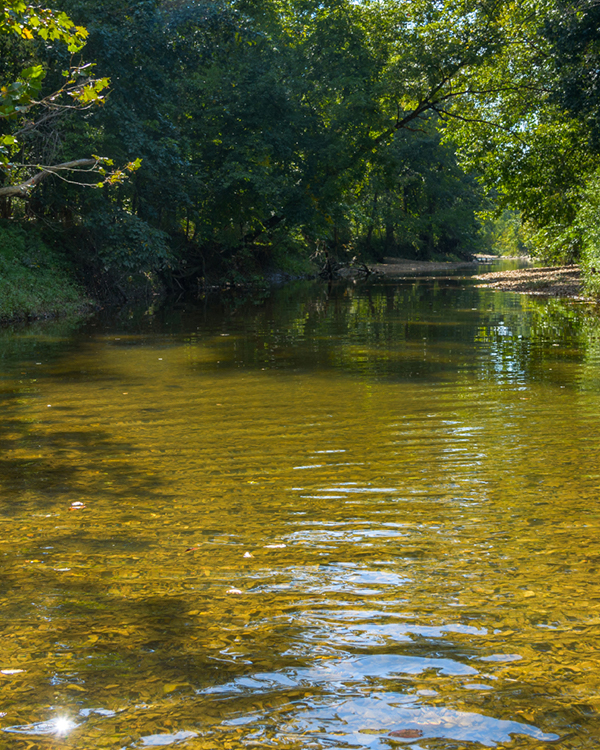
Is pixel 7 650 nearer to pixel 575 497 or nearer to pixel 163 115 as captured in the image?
pixel 575 497

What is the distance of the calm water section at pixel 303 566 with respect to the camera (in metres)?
2.42

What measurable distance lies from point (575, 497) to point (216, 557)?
2.36 metres

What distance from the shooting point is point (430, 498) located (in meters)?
4.65

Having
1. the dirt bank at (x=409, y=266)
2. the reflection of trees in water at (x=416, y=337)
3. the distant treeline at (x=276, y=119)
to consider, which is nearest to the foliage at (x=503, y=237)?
the dirt bank at (x=409, y=266)

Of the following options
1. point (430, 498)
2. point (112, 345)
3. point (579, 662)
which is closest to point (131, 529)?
point (430, 498)

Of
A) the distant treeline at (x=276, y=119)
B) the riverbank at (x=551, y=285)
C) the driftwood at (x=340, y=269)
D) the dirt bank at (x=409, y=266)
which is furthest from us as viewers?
the dirt bank at (x=409, y=266)

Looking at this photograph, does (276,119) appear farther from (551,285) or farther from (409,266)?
(409,266)

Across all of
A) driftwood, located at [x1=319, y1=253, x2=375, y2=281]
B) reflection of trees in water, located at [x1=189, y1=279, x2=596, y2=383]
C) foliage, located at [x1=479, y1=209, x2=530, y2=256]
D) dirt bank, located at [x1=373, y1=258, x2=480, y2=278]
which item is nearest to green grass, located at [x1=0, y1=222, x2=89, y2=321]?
reflection of trees in water, located at [x1=189, y1=279, x2=596, y2=383]

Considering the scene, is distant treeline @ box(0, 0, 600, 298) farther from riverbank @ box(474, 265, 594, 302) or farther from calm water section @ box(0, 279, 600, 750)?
calm water section @ box(0, 279, 600, 750)

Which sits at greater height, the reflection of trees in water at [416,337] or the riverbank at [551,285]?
the riverbank at [551,285]

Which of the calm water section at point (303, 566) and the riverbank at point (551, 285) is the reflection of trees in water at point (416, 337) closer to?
the riverbank at point (551, 285)

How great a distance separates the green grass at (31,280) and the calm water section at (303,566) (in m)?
11.8

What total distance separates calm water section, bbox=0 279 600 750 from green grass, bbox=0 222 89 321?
11.8 m

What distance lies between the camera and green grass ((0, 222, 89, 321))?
1962 cm
